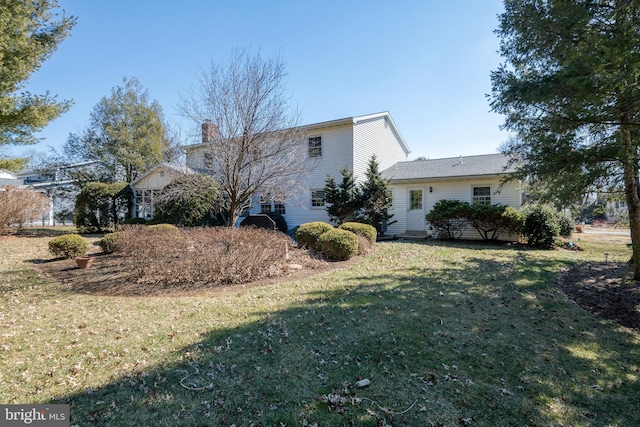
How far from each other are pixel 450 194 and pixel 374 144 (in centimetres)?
527

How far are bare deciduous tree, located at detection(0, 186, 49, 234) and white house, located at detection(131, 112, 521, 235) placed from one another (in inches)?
201

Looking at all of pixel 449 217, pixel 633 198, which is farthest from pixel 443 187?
pixel 633 198

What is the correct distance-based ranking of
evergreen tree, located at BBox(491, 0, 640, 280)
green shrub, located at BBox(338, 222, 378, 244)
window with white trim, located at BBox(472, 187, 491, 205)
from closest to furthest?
evergreen tree, located at BBox(491, 0, 640, 280) → green shrub, located at BBox(338, 222, 378, 244) → window with white trim, located at BBox(472, 187, 491, 205)

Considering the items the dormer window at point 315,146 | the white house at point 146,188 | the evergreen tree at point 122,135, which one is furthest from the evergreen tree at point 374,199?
the evergreen tree at point 122,135

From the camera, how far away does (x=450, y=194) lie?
15.5 m

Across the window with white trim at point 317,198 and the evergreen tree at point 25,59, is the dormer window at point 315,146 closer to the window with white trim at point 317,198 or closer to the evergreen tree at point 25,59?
the window with white trim at point 317,198

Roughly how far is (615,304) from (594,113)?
11.6ft

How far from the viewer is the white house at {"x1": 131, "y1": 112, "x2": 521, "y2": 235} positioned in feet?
48.9

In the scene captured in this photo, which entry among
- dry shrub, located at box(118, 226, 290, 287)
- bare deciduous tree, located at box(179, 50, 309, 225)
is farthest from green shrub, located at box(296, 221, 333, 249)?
dry shrub, located at box(118, 226, 290, 287)

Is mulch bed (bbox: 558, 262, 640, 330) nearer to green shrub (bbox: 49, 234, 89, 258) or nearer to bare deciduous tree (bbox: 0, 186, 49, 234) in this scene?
green shrub (bbox: 49, 234, 89, 258)

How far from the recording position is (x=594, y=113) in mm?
5312

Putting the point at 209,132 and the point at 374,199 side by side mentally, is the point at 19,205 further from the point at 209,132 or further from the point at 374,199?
the point at 374,199

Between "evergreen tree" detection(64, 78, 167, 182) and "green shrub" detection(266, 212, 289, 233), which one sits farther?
"evergreen tree" detection(64, 78, 167, 182)

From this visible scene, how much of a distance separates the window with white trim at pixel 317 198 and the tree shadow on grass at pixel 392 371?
452 inches
